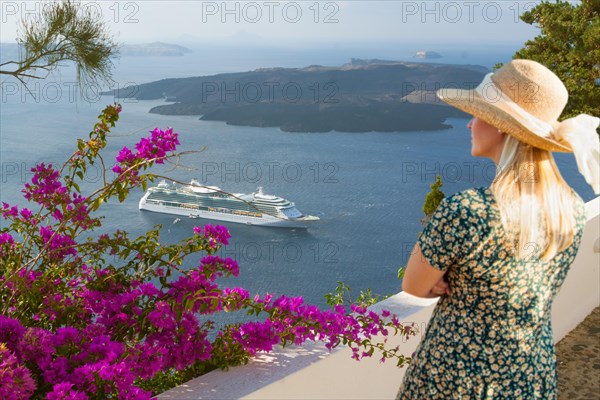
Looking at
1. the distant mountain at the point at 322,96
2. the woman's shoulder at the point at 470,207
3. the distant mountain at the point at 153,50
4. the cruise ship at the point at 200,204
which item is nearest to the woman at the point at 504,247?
the woman's shoulder at the point at 470,207

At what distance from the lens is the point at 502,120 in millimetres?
939

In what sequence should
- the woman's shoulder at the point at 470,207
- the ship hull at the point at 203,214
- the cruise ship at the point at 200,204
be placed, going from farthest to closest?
1. the ship hull at the point at 203,214
2. the cruise ship at the point at 200,204
3. the woman's shoulder at the point at 470,207

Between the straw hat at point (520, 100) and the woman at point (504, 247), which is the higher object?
the straw hat at point (520, 100)

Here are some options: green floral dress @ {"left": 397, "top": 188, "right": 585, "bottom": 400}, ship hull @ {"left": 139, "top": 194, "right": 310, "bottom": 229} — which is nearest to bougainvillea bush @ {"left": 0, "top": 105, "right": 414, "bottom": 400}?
green floral dress @ {"left": 397, "top": 188, "right": 585, "bottom": 400}

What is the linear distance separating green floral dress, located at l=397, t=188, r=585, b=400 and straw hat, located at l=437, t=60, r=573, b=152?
103mm

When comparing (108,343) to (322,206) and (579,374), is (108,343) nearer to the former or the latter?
(579,374)

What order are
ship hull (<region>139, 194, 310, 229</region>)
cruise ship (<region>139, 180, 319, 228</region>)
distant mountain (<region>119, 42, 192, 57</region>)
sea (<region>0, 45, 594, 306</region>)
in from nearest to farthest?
cruise ship (<region>139, 180, 319, 228</region>)
ship hull (<region>139, 194, 310, 229</region>)
sea (<region>0, 45, 594, 306</region>)
distant mountain (<region>119, 42, 192, 57</region>)

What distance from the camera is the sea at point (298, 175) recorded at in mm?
26980

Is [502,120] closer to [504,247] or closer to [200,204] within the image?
[504,247]

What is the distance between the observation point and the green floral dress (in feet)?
3.05

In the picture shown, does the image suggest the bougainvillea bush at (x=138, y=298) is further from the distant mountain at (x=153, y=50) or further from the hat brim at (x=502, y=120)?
the distant mountain at (x=153, y=50)

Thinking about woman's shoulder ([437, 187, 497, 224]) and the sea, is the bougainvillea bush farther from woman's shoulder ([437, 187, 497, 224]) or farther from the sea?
the sea

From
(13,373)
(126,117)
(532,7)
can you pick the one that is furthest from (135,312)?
(126,117)

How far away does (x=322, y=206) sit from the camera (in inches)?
1305
